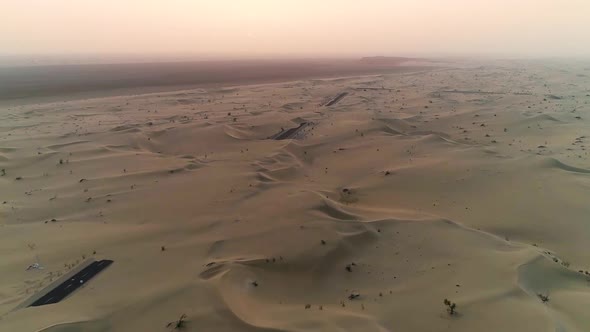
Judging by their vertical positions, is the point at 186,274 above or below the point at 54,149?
below

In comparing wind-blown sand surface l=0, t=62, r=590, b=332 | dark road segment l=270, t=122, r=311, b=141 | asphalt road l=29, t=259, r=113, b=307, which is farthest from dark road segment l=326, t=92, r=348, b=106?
asphalt road l=29, t=259, r=113, b=307

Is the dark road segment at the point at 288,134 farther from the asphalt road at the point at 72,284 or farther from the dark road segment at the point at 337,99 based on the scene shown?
the asphalt road at the point at 72,284

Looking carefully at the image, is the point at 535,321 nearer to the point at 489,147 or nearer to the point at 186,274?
the point at 186,274

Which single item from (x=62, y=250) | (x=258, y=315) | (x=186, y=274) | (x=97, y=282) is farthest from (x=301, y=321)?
(x=62, y=250)

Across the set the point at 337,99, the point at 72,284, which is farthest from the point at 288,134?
the point at 72,284

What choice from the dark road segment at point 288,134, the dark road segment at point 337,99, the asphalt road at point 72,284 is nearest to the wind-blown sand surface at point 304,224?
the asphalt road at point 72,284

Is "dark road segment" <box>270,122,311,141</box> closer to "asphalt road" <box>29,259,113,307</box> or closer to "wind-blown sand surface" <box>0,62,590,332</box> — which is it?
"wind-blown sand surface" <box>0,62,590,332</box>
